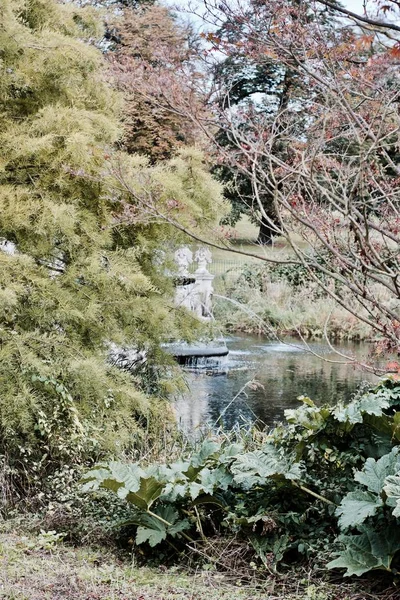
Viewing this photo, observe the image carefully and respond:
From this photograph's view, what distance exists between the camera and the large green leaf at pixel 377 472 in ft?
9.90

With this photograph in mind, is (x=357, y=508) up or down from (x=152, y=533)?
up

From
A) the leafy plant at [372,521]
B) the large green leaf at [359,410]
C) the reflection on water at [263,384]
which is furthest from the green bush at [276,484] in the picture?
the reflection on water at [263,384]

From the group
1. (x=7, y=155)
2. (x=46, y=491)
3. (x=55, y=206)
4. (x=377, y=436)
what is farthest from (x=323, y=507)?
(x=7, y=155)

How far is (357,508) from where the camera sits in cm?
295

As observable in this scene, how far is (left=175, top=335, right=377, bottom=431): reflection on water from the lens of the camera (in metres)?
8.93

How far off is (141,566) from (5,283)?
97.7 inches

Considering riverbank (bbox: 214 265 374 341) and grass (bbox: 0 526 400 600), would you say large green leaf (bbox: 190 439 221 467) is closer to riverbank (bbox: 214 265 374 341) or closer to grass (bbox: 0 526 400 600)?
grass (bbox: 0 526 400 600)

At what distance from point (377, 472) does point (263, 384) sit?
24.4 feet

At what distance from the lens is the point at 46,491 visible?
14.9ft

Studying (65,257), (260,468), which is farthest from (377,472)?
(65,257)

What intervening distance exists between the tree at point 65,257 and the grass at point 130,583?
49.7 inches

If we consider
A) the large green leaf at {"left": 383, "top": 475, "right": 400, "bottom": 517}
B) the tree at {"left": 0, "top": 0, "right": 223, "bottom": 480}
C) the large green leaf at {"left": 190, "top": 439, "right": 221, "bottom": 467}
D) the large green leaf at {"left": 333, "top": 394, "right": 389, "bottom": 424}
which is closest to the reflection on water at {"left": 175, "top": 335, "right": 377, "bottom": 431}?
the tree at {"left": 0, "top": 0, "right": 223, "bottom": 480}

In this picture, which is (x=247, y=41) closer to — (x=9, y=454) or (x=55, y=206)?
(x=55, y=206)

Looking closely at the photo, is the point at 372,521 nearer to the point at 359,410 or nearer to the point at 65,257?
the point at 359,410
